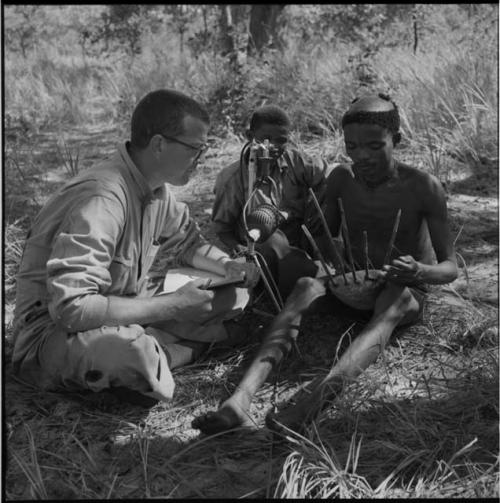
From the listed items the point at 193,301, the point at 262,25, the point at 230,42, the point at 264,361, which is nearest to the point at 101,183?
the point at 193,301

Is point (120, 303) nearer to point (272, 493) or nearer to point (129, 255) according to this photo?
point (129, 255)

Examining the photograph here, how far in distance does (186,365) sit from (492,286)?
1593mm

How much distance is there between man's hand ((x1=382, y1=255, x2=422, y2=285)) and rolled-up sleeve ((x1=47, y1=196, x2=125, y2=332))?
1.02 m

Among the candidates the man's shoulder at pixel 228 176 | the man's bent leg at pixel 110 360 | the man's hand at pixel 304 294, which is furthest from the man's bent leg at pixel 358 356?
the man's shoulder at pixel 228 176

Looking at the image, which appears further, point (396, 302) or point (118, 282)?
point (396, 302)

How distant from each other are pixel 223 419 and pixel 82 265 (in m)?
0.67

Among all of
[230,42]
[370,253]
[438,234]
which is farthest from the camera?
[230,42]

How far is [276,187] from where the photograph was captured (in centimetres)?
356

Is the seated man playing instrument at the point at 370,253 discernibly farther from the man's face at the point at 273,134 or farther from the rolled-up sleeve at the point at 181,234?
the rolled-up sleeve at the point at 181,234

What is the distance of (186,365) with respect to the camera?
293 cm

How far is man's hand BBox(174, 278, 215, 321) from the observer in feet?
8.45

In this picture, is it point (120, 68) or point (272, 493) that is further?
point (120, 68)

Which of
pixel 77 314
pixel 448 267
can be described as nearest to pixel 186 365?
pixel 77 314

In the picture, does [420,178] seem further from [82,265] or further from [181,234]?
[82,265]
